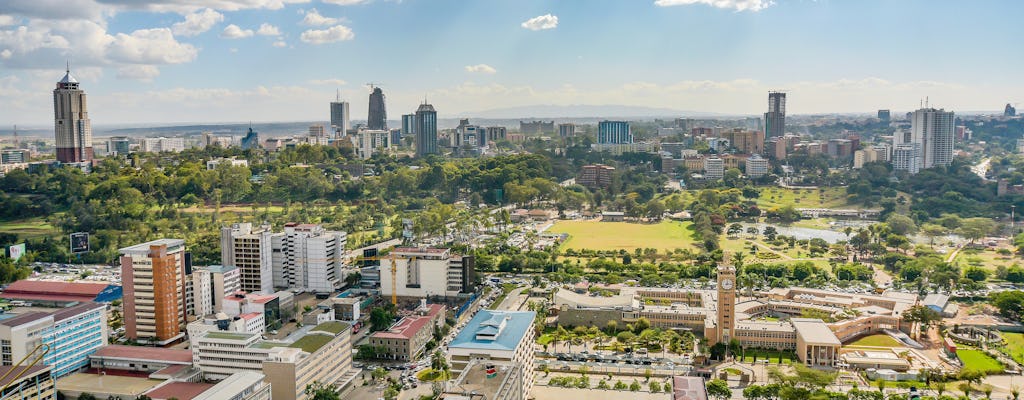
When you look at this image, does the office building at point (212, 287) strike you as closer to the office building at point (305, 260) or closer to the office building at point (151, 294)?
the office building at point (151, 294)

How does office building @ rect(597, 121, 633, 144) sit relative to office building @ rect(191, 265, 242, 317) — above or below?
above

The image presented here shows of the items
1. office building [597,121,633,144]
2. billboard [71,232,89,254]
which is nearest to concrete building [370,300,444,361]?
billboard [71,232,89,254]

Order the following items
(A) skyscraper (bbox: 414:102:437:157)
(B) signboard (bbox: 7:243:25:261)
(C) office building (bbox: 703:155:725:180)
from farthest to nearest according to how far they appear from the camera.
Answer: (A) skyscraper (bbox: 414:102:437:157), (C) office building (bbox: 703:155:725:180), (B) signboard (bbox: 7:243:25:261)

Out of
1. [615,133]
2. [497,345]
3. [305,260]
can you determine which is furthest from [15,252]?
[615,133]

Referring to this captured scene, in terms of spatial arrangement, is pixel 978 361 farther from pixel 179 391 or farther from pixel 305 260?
pixel 305 260

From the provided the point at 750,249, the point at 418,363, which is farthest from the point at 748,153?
the point at 418,363

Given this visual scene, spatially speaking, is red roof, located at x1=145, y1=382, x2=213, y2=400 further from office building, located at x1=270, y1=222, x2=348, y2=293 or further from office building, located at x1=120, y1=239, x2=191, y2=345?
office building, located at x1=270, y1=222, x2=348, y2=293

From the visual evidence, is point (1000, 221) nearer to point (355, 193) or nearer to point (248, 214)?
point (355, 193)
